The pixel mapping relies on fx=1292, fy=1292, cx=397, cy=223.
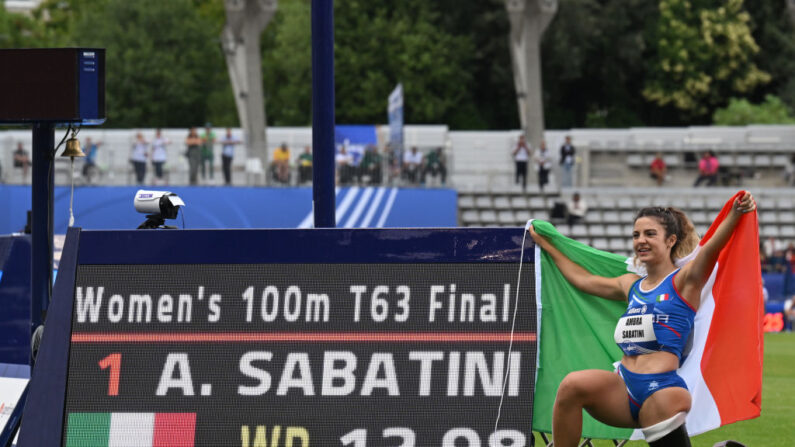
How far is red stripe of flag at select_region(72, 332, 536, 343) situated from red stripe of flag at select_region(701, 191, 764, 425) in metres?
0.92

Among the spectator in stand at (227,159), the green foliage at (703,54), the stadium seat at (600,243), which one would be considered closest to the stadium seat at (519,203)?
the stadium seat at (600,243)

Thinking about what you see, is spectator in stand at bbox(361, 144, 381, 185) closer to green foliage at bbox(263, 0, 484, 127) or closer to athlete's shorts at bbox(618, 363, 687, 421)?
athlete's shorts at bbox(618, 363, 687, 421)

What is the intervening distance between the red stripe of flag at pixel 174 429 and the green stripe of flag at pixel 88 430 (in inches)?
10.2

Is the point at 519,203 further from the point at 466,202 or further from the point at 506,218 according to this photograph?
the point at 466,202

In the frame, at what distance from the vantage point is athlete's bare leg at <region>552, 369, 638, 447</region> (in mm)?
5996

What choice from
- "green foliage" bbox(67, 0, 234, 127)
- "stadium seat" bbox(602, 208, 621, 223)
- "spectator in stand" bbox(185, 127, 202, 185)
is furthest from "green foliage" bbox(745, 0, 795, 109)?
"spectator in stand" bbox(185, 127, 202, 185)

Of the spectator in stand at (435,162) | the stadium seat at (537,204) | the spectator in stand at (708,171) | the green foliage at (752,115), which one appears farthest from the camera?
the green foliage at (752,115)

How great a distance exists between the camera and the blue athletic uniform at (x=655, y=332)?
237 inches

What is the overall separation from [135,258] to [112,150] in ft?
88.5

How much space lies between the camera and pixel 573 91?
6900cm

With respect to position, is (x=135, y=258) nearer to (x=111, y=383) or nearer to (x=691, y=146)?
(x=111, y=383)

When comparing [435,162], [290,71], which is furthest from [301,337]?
[290,71]

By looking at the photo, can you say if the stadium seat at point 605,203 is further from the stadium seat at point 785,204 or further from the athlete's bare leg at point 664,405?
the athlete's bare leg at point 664,405

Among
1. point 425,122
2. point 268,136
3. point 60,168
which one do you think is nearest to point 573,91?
point 425,122
